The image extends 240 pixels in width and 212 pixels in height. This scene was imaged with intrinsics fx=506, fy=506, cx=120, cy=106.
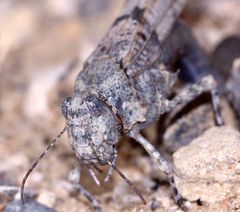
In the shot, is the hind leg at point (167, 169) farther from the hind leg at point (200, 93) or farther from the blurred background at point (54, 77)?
the hind leg at point (200, 93)

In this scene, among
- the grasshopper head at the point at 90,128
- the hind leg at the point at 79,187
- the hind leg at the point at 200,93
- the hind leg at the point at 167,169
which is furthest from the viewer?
the hind leg at the point at 200,93

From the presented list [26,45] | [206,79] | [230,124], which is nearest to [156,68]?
[206,79]

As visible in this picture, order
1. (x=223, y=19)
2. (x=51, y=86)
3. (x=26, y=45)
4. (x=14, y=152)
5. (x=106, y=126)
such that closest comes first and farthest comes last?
(x=106, y=126), (x=14, y=152), (x=51, y=86), (x=223, y=19), (x=26, y=45)

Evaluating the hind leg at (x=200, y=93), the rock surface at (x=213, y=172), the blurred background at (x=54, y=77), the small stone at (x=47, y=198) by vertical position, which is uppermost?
the blurred background at (x=54, y=77)

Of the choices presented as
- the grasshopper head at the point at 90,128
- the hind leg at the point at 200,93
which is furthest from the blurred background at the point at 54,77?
the grasshopper head at the point at 90,128

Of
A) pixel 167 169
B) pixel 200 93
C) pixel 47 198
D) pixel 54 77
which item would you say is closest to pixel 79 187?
pixel 47 198

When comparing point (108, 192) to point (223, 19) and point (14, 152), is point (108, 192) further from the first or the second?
point (223, 19)

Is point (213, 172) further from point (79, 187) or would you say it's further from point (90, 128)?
point (79, 187)
